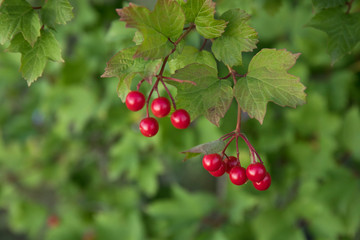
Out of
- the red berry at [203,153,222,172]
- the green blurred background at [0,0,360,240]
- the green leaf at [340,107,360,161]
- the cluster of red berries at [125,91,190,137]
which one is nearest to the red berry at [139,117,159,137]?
the cluster of red berries at [125,91,190,137]

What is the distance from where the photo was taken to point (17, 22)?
639 mm

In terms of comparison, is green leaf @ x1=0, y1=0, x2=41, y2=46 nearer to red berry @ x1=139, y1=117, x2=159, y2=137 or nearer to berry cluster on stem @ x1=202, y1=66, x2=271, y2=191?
red berry @ x1=139, y1=117, x2=159, y2=137

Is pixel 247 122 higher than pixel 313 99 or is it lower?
lower

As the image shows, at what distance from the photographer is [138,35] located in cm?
61

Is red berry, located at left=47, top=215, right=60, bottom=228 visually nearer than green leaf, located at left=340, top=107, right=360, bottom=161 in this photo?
No

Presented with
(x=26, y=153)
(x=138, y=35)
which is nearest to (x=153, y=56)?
(x=138, y=35)

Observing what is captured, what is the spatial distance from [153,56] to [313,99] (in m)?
1.12

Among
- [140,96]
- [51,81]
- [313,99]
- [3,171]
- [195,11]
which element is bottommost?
[3,171]

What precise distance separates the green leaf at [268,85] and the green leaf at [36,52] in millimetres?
319

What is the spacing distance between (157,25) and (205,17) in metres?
0.09

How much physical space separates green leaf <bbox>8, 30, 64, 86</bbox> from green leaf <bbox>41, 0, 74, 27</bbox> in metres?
0.03

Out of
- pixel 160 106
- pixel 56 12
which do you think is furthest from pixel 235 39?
pixel 56 12

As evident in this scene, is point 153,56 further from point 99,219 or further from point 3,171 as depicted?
point 3,171

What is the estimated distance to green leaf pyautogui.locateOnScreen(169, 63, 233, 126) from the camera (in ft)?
1.91
